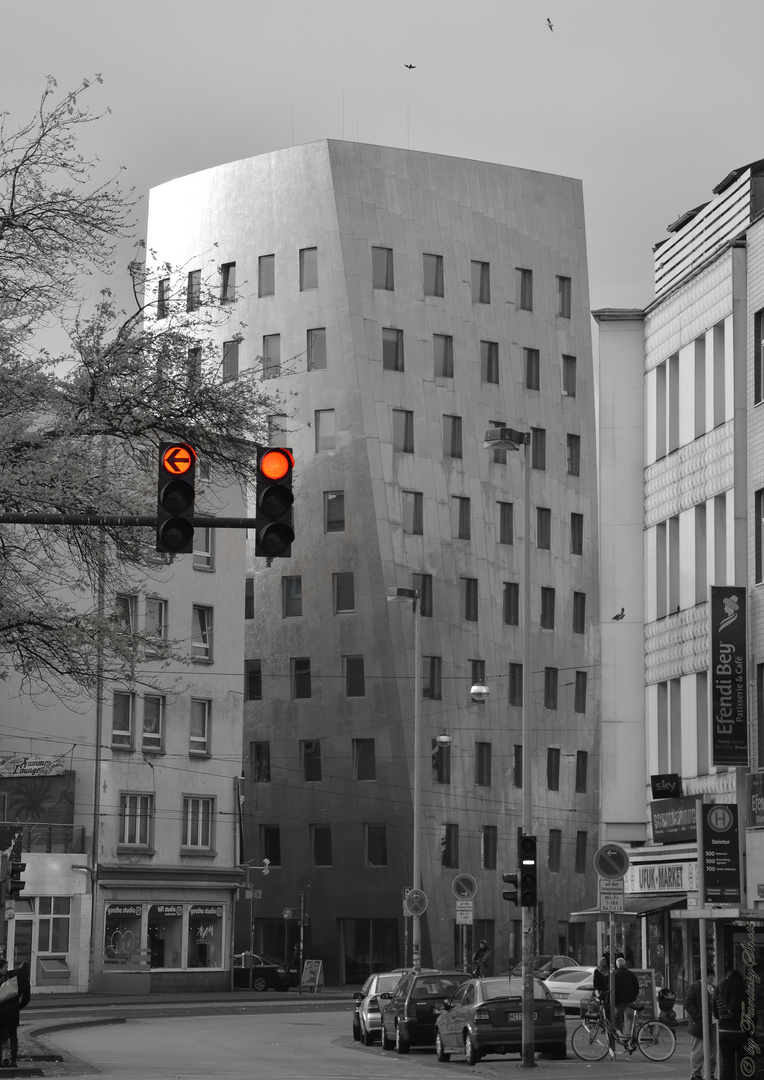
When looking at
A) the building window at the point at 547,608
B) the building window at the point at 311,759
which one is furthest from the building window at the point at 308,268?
the building window at the point at 311,759

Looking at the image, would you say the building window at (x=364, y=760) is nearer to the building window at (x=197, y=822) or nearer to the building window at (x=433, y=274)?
the building window at (x=197, y=822)

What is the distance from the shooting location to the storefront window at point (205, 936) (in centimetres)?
6328

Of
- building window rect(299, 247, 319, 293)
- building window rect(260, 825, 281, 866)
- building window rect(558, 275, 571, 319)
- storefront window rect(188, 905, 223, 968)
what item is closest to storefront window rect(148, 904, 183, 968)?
storefront window rect(188, 905, 223, 968)

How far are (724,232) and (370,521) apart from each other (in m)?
40.2

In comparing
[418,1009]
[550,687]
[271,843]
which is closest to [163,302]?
[418,1009]

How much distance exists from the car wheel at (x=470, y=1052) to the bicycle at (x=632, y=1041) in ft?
5.44

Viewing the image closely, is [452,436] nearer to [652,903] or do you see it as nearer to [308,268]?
[308,268]

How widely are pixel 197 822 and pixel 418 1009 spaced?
3222 cm

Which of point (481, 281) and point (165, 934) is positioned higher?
point (481, 281)

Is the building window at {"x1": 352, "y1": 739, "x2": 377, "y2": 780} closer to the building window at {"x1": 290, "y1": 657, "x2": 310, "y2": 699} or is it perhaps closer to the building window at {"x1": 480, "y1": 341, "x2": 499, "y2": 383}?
the building window at {"x1": 290, "y1": 657, "x2": 310, "y2": 699}

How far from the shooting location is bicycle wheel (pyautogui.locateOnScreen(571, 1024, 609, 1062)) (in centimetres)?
2917

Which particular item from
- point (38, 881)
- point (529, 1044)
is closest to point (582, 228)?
point (38, 881)

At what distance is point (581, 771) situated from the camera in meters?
83.1

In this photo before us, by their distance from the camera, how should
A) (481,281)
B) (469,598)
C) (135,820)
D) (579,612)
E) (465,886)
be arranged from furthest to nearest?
1. (579,612)
2. (481,281)
3. (469,598)
4. (135,820)
5. (465,886)
